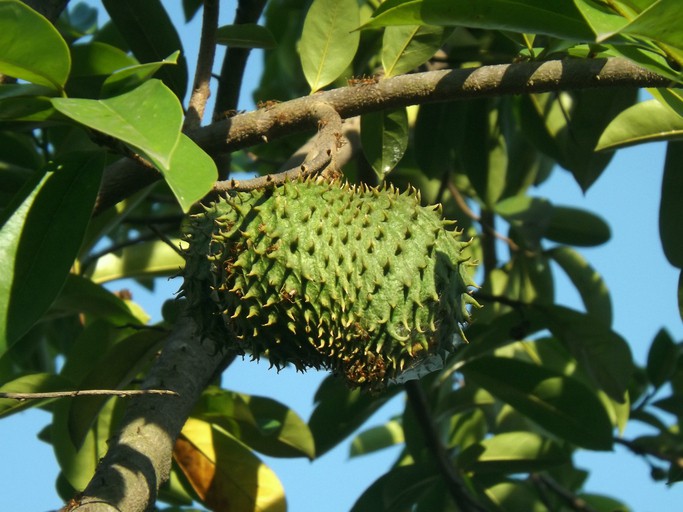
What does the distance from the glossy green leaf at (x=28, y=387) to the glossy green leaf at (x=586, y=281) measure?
1827mm

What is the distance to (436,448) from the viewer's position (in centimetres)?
290

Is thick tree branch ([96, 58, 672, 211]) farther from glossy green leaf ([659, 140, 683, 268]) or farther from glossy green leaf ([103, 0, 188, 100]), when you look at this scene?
glossy green leaf ([659, 140, 683, 268])

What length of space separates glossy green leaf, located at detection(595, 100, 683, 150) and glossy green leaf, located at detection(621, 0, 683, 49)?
34.9 inches

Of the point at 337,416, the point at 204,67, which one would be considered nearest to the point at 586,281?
the point at 337,416

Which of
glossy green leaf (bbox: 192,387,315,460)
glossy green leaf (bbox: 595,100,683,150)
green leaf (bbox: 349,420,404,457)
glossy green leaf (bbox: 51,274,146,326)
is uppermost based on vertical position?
green leaf (bbox: 349,420,404,457)

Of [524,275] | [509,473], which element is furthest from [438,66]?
[509,473]

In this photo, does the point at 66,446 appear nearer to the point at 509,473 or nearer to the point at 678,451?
the point at 509,473

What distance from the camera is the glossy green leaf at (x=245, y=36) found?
85.8 inches

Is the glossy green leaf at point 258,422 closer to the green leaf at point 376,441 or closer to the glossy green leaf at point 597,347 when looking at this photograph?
the glossy green leaf at point 597,347

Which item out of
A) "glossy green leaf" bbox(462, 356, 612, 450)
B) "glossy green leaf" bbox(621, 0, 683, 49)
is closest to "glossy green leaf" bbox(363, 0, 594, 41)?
"glossy green leaf" bbox(621, 0, 683, 49)

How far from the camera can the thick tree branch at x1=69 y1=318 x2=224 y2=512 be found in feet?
5.53

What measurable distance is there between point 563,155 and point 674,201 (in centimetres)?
63

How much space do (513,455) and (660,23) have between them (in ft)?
6.89

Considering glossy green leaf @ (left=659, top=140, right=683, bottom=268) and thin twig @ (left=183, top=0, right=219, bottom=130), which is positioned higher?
thin twig @ (left=183, top=0, right=219, bottom=130)
